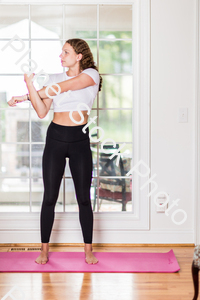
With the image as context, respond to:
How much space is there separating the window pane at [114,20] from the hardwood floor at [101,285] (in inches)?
79.8

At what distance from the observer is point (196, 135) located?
10.6ft

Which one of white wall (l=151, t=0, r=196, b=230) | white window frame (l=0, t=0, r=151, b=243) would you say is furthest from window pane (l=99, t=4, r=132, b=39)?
white wall (l=151, t=0, r=196, b=230)

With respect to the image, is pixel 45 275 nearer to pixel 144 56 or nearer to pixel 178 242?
pixel 178 242

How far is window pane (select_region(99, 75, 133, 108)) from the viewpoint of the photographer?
10.9 feet

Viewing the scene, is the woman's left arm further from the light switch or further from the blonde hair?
the light switch

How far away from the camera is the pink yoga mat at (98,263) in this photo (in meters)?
2.75

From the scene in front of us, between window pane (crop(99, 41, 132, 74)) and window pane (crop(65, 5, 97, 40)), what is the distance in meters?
0.19

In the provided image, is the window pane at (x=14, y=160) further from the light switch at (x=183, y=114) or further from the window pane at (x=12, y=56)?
the light switch at (x=183, y=114)

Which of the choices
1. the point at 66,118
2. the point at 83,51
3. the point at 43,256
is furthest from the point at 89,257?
the point at 83,51

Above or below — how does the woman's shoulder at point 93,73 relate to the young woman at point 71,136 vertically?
above

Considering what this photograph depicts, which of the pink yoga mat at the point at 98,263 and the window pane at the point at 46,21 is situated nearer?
the pink yoga mat at the point at 98,263

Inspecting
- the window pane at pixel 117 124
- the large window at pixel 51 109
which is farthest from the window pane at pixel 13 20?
the window pane at pixel 117 124

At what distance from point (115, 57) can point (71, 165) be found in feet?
3.59

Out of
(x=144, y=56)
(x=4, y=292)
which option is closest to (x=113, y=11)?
(x=144, y=56)
